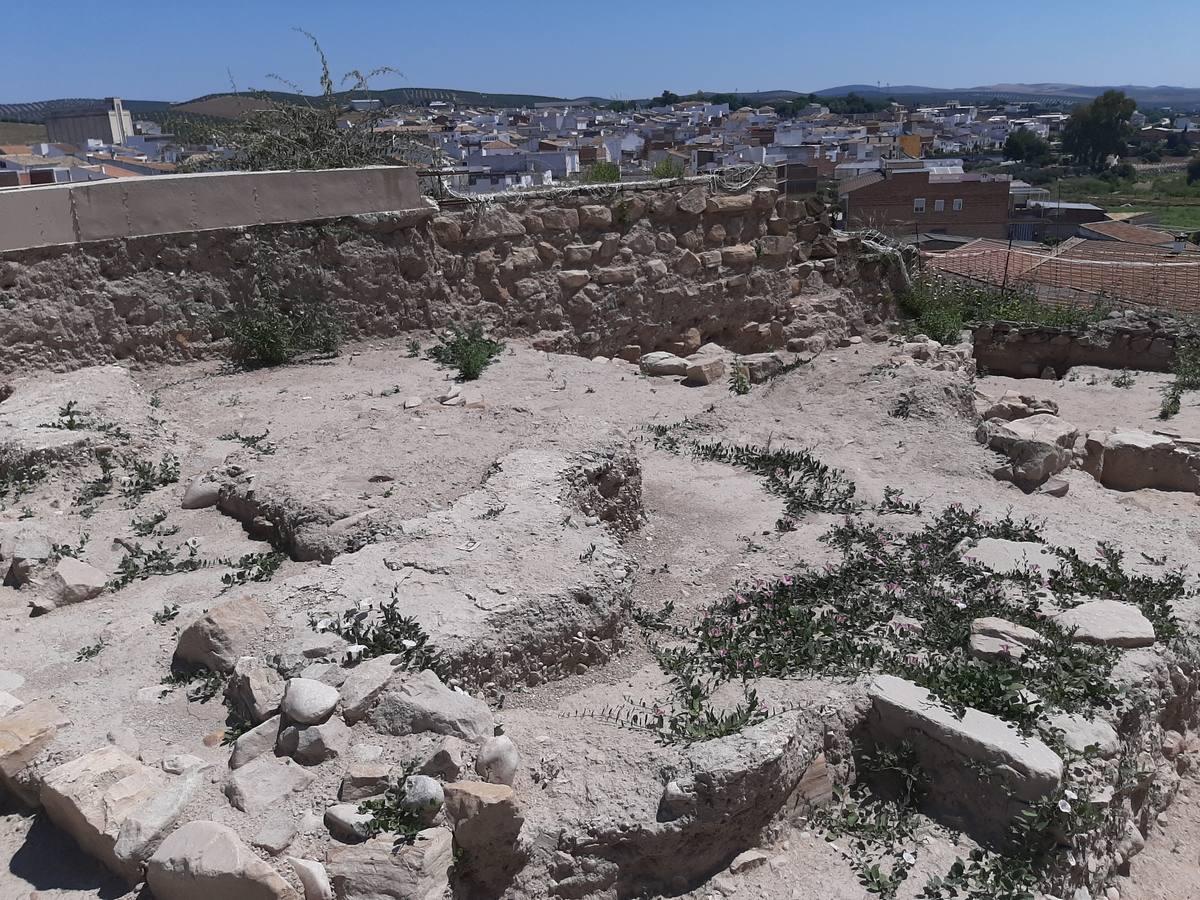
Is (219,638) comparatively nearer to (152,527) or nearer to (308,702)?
(308,702)

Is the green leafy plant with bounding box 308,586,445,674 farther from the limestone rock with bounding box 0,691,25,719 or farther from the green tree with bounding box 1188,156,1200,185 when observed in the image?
the green tree with bounding box 1188,156,1200,185

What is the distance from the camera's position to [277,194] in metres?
7.55

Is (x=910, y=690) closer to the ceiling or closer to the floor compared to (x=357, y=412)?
closer to the floor

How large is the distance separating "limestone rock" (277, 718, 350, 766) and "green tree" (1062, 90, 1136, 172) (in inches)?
3512

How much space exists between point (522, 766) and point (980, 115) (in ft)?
527

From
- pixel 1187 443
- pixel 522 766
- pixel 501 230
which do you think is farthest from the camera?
pixel 501 230

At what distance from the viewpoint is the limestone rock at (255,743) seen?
10.5 ft

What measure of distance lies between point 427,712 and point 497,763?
31cm

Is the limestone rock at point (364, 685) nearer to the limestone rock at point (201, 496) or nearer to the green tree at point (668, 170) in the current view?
the limestone rock at point (201, 496)

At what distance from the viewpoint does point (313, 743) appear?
10.5ft

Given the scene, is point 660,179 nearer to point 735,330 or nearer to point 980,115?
point 735,330

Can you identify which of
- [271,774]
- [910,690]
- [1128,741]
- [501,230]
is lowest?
[1128,741]

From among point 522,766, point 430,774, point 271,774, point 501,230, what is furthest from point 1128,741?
point 501,230

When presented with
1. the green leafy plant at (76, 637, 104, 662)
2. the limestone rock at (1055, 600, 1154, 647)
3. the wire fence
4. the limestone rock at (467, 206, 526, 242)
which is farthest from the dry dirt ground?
the wire fence
